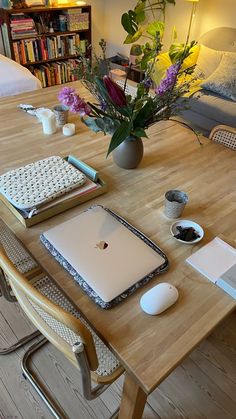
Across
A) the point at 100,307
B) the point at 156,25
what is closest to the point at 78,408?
the point at 100,307

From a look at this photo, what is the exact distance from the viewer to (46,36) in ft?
11.9

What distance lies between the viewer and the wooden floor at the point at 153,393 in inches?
48.6

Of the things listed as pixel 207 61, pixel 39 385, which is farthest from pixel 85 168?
pixel 207 61

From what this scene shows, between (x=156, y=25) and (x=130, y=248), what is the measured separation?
128 inches

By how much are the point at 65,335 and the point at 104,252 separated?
0.25m

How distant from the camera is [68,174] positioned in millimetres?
1136

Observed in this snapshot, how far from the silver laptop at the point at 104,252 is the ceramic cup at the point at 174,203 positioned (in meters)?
0.17

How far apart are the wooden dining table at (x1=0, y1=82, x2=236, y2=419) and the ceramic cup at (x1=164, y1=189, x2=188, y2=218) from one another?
29 mm

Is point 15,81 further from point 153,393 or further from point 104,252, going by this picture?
point 153,393

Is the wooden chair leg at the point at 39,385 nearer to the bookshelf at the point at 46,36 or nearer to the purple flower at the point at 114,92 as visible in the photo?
the purple flower at the point at 114,92

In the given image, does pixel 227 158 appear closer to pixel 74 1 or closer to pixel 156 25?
pixel 156 25

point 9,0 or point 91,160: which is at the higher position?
point 9,0

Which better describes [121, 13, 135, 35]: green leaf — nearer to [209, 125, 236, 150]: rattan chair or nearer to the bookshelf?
the bookshelf

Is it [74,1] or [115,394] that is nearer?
[115,394]
